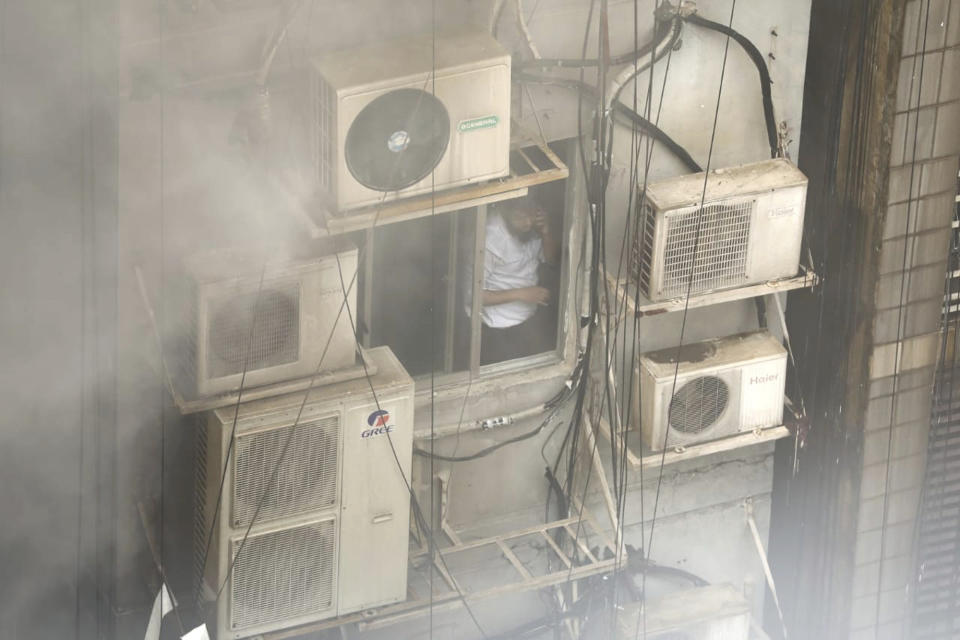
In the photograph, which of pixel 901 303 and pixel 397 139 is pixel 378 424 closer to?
pixel 397 139

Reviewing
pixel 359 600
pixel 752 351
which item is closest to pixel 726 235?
pixel 752 351

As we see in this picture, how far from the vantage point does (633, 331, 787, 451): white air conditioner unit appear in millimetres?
7539

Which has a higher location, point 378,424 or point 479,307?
point 479,307

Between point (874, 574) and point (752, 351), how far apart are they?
5.95 ft

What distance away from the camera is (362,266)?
7.04 metres

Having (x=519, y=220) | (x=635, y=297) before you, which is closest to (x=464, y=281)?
(x=519, y=220)

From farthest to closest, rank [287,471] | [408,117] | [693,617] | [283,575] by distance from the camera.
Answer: [693,617], [283,575], [287,471], [408,117]

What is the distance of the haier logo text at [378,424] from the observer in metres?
6.84

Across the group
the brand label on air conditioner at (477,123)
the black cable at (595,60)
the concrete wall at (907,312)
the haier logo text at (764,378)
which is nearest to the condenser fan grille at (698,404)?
the haier logo text at (764,378)

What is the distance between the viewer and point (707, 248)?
723cm

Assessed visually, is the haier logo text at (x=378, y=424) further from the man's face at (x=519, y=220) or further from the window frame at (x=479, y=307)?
the man's face at (x=519, y=220)

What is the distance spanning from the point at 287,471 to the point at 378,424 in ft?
1.29

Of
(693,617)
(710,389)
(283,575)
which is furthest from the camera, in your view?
(693,617)

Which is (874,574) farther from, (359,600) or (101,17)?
(101,17)
